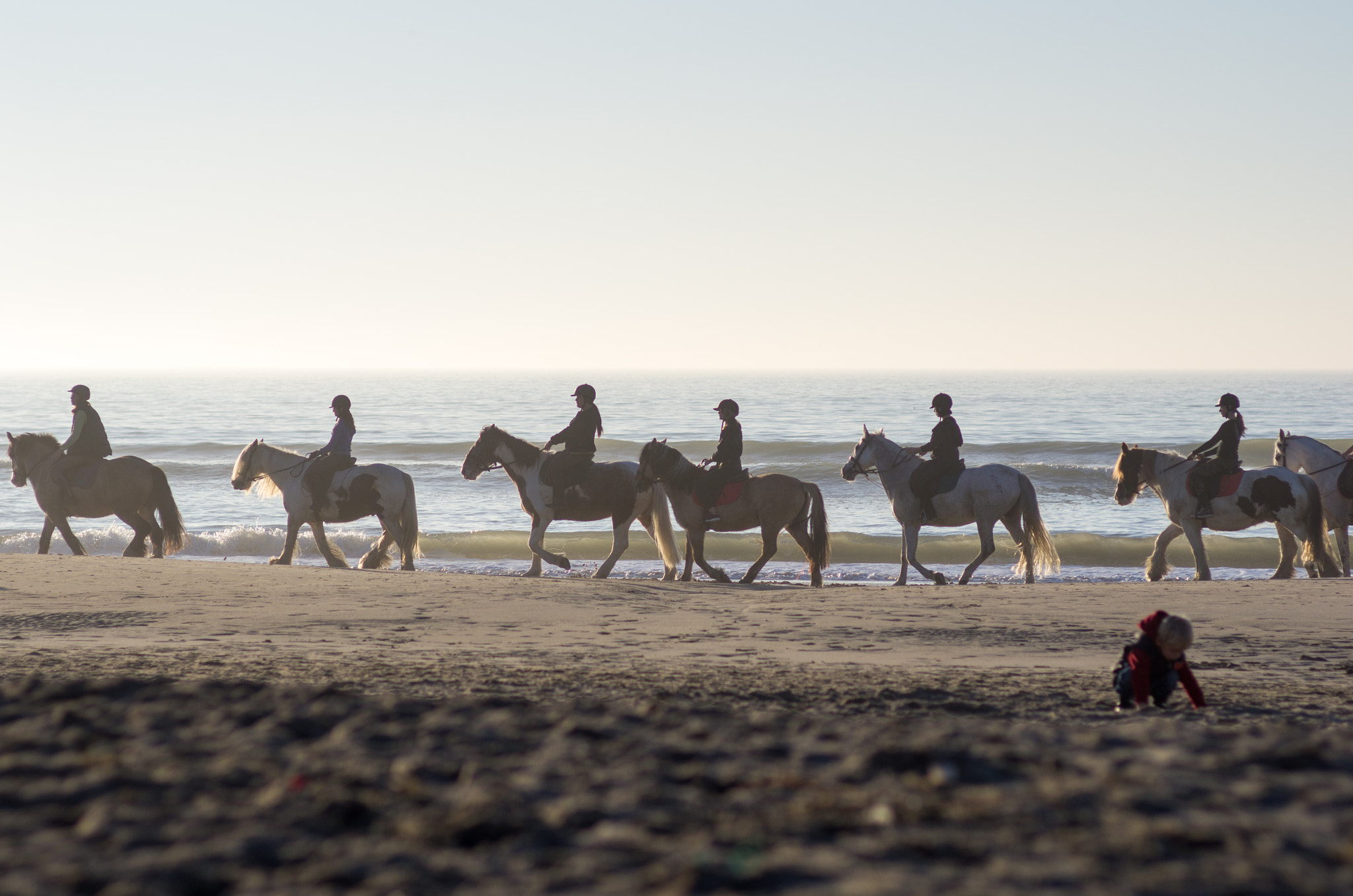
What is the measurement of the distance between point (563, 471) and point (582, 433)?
57cm

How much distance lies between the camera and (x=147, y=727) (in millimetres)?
4242

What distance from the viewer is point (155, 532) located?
15156 mm

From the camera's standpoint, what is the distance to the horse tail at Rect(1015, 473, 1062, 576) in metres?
13.5

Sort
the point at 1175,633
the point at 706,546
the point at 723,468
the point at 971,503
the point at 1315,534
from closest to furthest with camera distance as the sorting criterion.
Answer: the point at 1175,633 < the point at 1315,534 < the point at 723,468 < the point at 971,503 < the point at 706,546

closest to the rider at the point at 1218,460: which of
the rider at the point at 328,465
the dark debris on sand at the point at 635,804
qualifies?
the dark debris on sand at the point at 635,804

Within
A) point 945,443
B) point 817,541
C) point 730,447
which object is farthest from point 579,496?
point 945,443

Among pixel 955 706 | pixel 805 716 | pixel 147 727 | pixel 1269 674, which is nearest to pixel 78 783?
pixel 147 727

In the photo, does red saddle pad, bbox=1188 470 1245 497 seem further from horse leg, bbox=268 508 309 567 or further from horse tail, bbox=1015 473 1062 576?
horse leg, bbox=268 508 309 567

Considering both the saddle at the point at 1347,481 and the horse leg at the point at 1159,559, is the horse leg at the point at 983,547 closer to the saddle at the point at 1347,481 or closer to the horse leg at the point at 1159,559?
the horse leg at the point at 1159,559

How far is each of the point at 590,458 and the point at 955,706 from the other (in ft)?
27.7

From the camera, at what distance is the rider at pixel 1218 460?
12.6 metres

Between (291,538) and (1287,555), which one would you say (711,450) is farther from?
(1287,555)

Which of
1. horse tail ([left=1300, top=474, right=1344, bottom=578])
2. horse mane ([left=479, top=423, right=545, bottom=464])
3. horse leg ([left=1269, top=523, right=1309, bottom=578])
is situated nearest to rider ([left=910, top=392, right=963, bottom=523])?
horse tail ([left=1300, top=474, right=1344, bottom=578])

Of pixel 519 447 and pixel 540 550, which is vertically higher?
pixel 519 447
